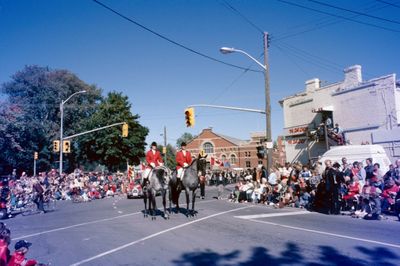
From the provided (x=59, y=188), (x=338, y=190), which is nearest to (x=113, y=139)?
(x=59, y=188)

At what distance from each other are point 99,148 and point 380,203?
4804 cm

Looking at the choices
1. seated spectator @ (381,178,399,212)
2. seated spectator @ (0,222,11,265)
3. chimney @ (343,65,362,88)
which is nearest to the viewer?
seated spectator @ (0,222,11,265)

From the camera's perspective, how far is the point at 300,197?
631 inches

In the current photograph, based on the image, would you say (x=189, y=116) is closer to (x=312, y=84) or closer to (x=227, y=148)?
(x=312, y=84)

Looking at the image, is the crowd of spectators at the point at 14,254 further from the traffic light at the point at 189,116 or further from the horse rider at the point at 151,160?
the traffic light at the point at 189,116

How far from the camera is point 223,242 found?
8.30m

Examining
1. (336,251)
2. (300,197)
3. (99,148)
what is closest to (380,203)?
(300,197)

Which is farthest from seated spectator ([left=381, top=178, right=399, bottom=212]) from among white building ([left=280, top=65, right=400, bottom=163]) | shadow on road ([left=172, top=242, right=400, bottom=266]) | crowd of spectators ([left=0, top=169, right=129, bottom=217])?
crowd of spectators ([left=0, top=169, right=129, bottom=217])

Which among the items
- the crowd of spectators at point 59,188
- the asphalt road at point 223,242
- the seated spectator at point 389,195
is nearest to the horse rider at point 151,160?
the asphalt road at point 223,242

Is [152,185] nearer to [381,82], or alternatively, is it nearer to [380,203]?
[380,203]

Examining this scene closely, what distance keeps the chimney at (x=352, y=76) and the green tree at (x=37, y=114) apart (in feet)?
135

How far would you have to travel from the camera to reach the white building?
963 inches

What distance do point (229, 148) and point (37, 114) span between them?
42.9 metres

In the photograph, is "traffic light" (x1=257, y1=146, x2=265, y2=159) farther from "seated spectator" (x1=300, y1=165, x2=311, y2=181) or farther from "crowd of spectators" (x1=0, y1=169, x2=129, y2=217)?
"crowd of spectators" (x1=0, y1=169, x2=129, y2=217)
